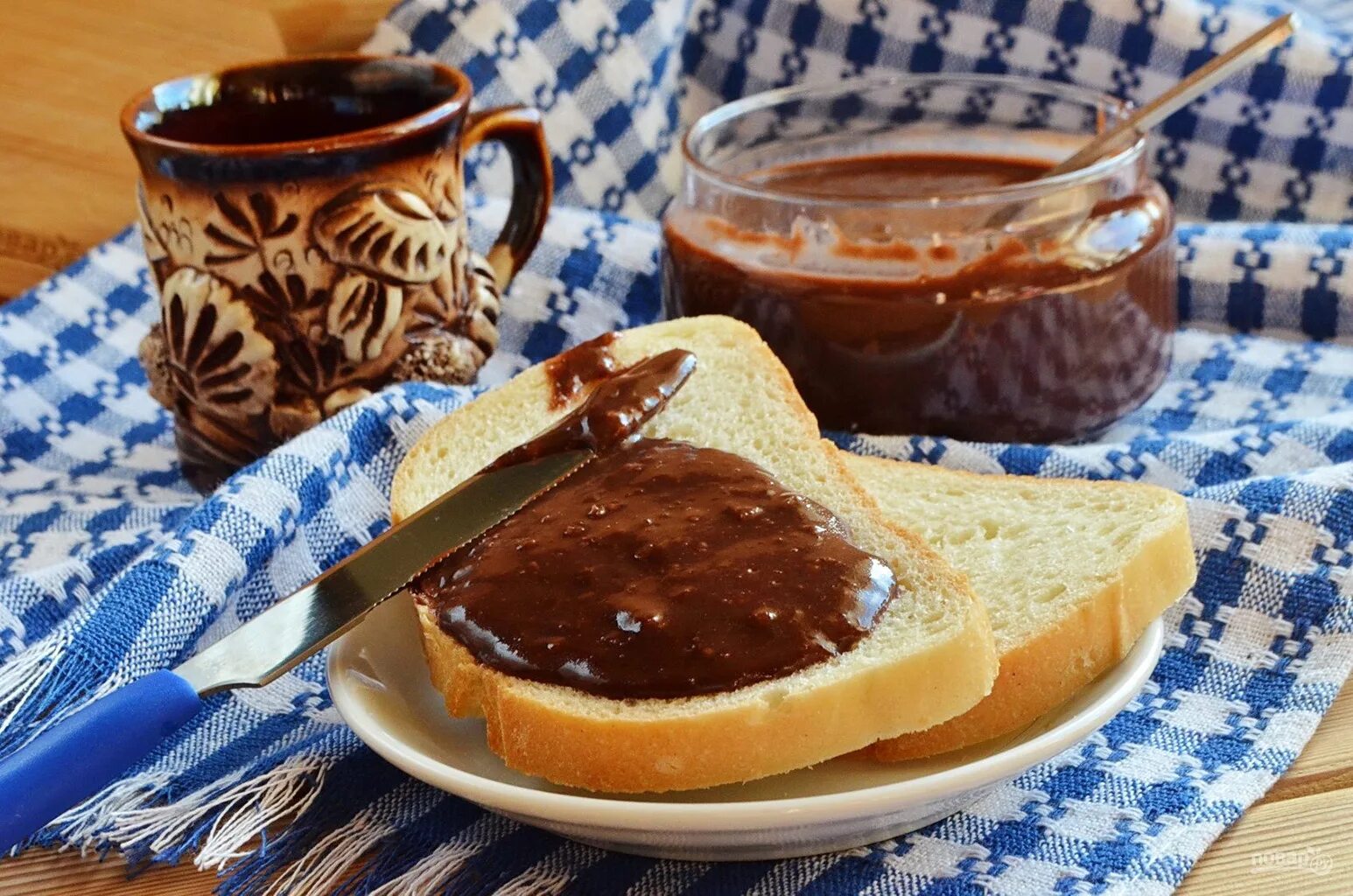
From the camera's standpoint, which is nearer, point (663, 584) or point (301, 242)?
point (663, 584)

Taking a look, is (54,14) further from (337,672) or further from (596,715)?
(596,715)

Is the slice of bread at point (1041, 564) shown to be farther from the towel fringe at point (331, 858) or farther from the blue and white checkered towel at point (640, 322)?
the towel fringe at point (331, 858)

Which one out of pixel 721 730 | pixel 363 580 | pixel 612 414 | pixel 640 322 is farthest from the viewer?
pixel 640 322

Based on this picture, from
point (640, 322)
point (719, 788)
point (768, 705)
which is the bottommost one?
point (640, 322)

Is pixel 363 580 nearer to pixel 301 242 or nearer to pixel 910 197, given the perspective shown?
pixel 301 242

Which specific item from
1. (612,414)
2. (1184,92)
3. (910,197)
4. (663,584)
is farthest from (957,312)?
(663,584)

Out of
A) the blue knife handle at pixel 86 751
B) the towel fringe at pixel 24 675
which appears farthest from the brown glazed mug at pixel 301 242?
the blue knife handle at pixel 86 751

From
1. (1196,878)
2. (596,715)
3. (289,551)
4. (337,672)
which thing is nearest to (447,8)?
(289,551)
